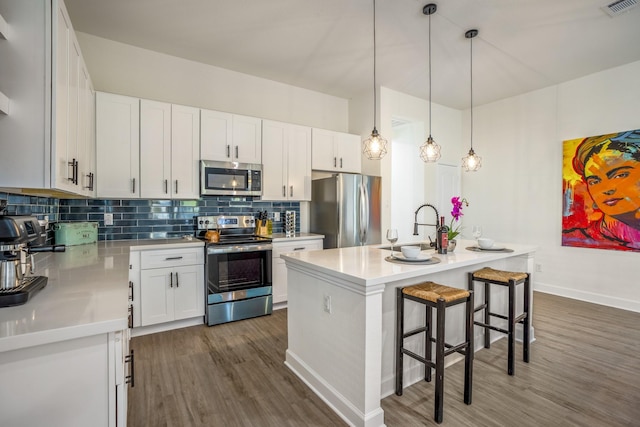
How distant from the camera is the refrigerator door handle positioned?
4312 millimetres

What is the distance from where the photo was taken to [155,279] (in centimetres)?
310

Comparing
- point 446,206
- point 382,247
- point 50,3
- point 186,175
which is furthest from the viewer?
point 446,206

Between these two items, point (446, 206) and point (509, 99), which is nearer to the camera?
point (509, 99)

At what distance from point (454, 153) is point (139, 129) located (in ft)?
16.6

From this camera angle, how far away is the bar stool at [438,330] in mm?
1852

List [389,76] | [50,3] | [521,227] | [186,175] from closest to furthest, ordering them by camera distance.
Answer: [50,3] → [186,175] → [389,76] → [521,227]

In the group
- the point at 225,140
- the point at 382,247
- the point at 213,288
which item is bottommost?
the point at 213,288

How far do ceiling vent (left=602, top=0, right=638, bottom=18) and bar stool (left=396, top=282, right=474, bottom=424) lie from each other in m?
3.01

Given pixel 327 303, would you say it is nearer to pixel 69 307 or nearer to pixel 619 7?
pixel 69 307

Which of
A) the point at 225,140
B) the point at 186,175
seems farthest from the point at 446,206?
the point at 186,175

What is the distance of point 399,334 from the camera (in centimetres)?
209

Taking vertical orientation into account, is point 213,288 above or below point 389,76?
below

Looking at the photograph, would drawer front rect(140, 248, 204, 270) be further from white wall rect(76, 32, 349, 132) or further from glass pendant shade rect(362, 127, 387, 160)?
glass pendant shade rect(362, 127, 387, 160)

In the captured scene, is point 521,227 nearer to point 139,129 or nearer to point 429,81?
point 429,81
